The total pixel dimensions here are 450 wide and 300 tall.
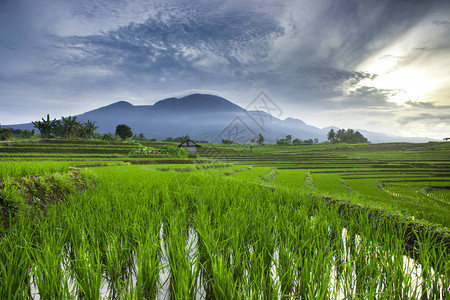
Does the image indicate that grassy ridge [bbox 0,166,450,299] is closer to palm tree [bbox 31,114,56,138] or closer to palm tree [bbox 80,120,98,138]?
palm tree [bbox 31,114,56,138]

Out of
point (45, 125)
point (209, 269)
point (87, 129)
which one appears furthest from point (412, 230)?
point (87, 129)

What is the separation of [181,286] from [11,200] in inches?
110

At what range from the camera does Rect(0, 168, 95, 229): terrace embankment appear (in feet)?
8.29

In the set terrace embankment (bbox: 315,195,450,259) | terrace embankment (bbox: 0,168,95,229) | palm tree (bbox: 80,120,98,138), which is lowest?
terrace embankment (bbox: 315,195,450,259)

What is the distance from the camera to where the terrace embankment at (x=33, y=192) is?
2.53m

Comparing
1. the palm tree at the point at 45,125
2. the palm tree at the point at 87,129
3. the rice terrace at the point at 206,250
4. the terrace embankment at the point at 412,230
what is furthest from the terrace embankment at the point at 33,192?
the palm tree at the point at 87,129

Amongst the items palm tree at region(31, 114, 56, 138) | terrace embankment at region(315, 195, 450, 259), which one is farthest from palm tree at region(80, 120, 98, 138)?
terrace embankment at region(315, 195, 450, 259)

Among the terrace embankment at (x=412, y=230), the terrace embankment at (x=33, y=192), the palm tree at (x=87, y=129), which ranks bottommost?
the terrace embankment at (x=412, y=230)

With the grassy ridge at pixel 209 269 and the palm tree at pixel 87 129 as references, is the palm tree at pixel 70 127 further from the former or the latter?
the grassy ridge at pixel 209 269

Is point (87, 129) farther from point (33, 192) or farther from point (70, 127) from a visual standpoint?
point (33, 192)

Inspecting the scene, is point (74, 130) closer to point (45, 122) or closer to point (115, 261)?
point (45, 122)

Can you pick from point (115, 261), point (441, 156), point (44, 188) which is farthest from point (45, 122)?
point (441, 156)

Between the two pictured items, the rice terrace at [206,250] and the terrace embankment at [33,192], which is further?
the terrace embankment at [33,192]

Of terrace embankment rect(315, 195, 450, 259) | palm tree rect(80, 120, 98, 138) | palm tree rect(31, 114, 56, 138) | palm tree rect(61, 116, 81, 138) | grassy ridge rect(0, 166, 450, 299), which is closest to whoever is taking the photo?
grassy ridge rect(0, 166, 450, 299)
